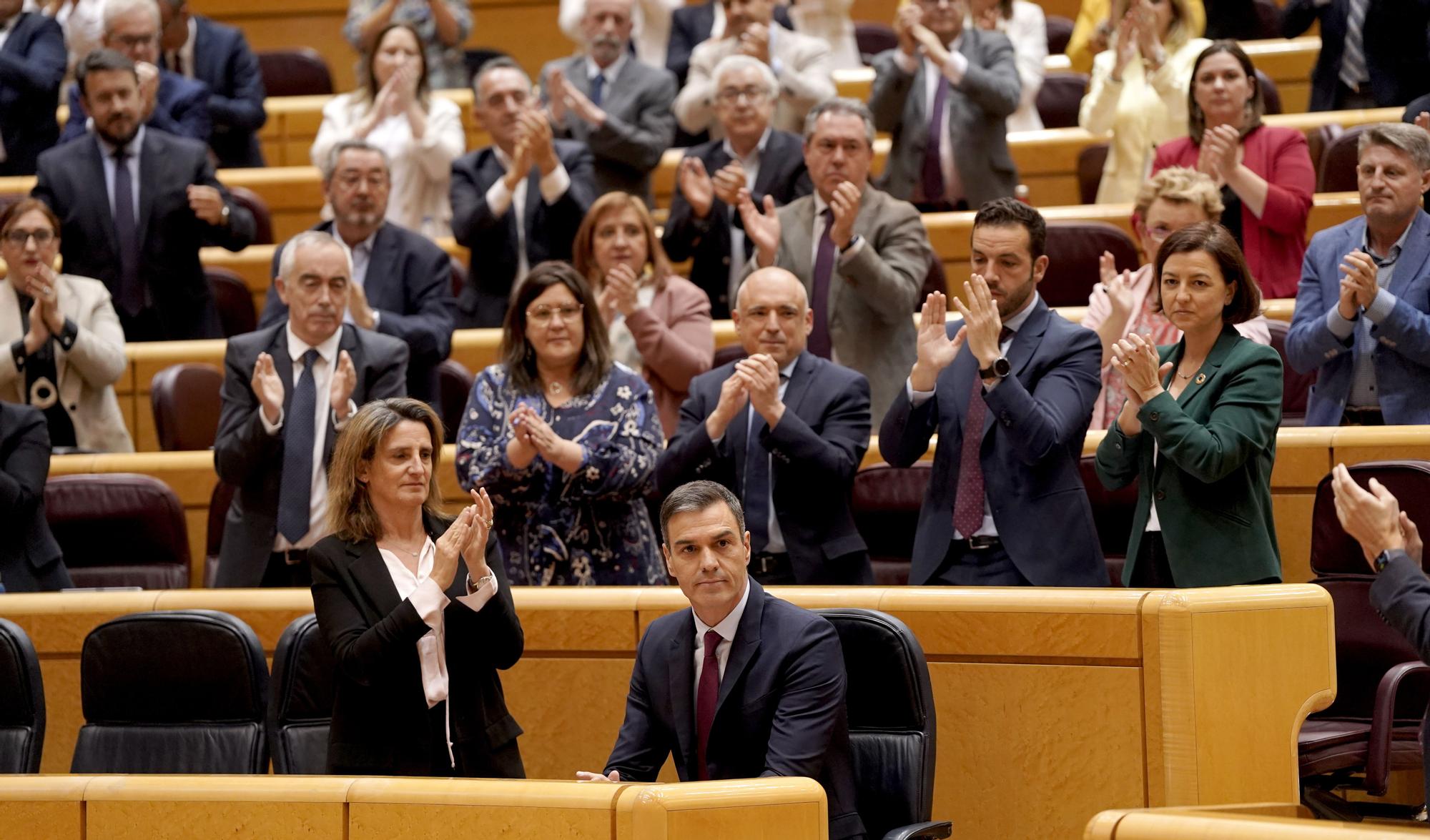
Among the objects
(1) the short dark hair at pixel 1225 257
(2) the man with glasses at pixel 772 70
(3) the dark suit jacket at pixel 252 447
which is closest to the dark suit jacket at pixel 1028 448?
(1) the short dark hair at pixel 1225 257

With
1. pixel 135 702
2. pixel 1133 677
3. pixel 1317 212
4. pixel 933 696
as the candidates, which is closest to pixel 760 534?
pixel 933 696

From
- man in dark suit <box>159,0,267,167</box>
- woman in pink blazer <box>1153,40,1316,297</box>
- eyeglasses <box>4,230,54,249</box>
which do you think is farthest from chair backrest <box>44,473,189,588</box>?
man in dark suit <box>159,0,267,167</box>

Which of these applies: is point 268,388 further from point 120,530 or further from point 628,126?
point 628,126

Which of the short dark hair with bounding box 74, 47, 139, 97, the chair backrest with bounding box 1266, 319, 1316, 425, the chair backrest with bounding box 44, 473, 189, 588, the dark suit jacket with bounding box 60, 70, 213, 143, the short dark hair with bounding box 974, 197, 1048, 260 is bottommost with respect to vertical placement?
the chair backrest with bounding box 44, 473, 189, 588

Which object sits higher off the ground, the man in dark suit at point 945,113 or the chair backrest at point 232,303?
the man in dark suit at point 945,113

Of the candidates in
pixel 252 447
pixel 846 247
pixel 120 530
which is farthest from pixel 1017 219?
pixel 120 530

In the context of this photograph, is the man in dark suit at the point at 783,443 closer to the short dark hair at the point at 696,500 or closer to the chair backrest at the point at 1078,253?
the short dark hair at the point at 696,500

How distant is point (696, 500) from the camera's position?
8.70 feet

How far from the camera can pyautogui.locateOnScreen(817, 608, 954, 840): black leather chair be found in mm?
2590

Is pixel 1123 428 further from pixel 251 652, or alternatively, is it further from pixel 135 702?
pixel 135 702

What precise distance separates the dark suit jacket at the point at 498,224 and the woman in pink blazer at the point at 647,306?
1.98 ft

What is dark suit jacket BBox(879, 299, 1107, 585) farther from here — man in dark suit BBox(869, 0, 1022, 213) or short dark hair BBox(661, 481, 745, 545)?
man in dark suit BBox(869, 0, 1022, 213)

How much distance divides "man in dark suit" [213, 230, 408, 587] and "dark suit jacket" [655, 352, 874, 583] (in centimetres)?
71

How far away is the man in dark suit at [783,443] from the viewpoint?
322cm
